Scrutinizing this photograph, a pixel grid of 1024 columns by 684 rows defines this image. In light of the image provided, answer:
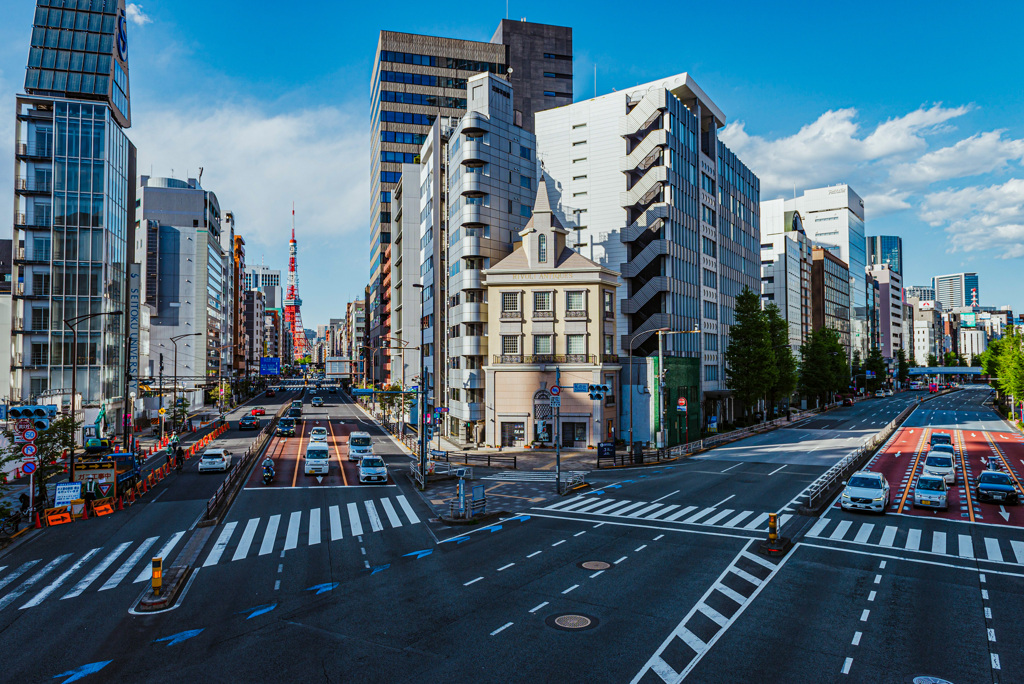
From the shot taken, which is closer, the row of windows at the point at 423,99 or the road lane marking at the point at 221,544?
the road lane marking at the point at 221,544

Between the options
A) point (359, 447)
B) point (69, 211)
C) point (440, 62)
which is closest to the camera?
point (359, 447)

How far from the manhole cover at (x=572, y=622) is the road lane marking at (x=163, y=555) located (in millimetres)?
12785

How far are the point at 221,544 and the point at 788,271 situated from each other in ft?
394

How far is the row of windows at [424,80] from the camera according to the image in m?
116

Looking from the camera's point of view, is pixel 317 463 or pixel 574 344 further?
pixel 574 344

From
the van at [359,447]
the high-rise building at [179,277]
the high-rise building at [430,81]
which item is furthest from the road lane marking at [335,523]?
the high-rise building at [179,277]

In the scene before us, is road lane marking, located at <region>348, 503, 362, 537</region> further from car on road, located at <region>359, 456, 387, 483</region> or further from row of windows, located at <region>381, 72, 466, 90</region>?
row of windows, located at <region>381, 72, 466, 90</region>

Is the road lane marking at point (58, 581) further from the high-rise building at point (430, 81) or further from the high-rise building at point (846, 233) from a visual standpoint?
the high-rise building at point (846, 233)

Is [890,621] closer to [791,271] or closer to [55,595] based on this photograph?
[55,595]

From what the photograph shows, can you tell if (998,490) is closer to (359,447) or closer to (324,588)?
(324,588)

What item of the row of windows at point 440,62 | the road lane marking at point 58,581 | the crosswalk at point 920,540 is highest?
the row of windows at point 440,62

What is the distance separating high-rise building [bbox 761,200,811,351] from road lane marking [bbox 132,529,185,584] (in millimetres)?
111090

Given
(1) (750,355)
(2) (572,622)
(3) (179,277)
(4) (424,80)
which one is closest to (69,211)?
(3) (179,277)

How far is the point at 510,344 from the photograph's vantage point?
5588 cm
